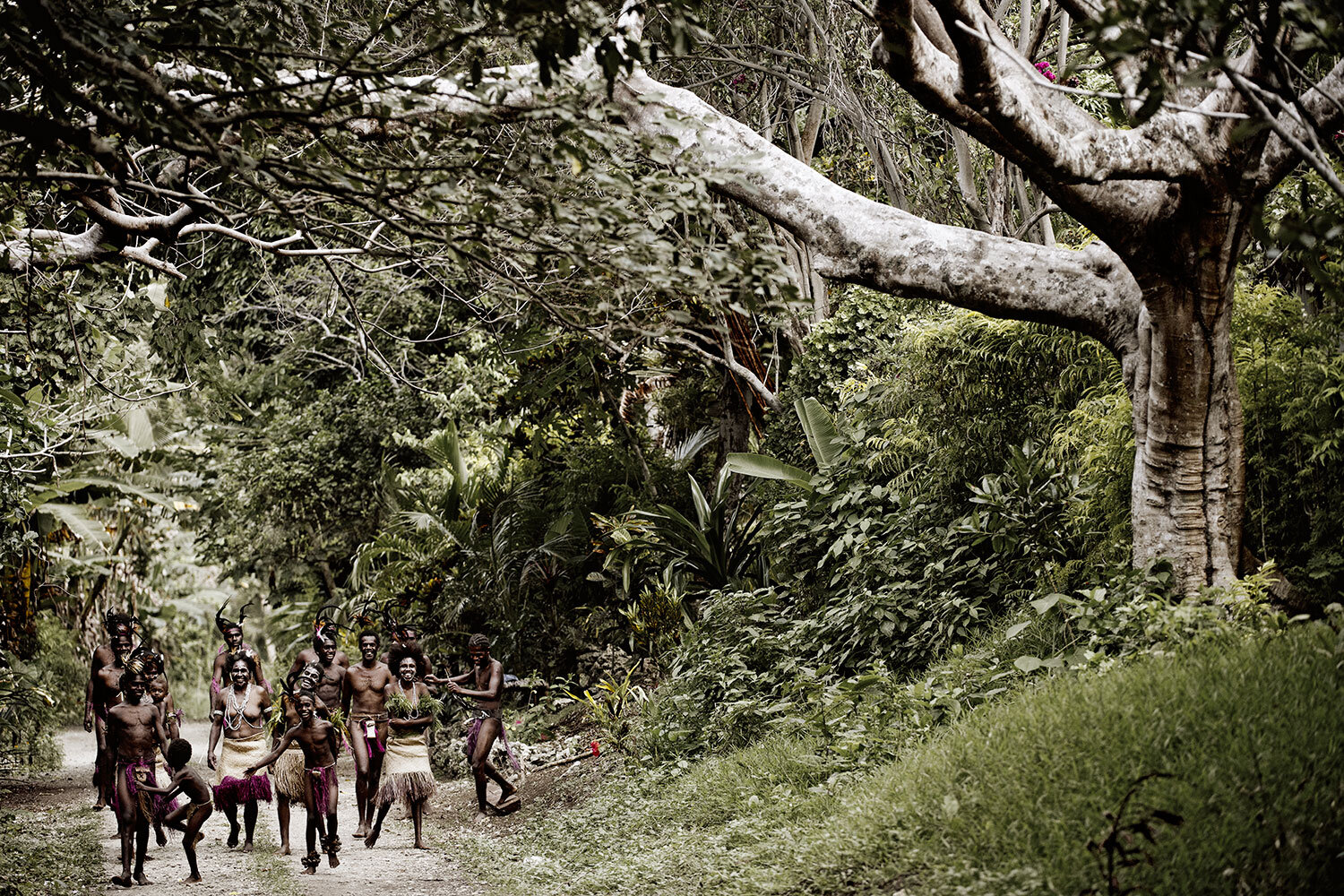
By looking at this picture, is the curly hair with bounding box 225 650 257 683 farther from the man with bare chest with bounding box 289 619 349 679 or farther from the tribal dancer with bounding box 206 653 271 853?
the man with bare chest with bounding box 289 619 349 679

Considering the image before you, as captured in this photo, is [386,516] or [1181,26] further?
[386,516]

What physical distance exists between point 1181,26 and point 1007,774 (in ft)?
10.1

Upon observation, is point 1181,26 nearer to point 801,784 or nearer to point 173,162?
point 801,784

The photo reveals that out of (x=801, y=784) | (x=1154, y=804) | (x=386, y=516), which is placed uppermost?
(x=1154, y=804)

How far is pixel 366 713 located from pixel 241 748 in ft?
3.38

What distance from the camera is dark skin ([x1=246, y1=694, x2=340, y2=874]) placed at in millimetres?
8224

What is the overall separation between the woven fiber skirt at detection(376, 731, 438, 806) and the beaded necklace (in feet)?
4.11

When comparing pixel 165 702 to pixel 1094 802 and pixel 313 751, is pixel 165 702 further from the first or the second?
pixel 1094 802

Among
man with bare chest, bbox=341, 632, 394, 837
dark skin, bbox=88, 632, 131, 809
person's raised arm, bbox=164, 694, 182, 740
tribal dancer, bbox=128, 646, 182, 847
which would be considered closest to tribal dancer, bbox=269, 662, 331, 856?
man with bare chest, bbox=341, 632, 394, 837

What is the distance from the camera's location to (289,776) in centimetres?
860

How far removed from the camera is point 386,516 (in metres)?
18.4

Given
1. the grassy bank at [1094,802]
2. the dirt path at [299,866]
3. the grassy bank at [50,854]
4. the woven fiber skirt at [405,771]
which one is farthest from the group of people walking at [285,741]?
the grassy bank at [1094,802]

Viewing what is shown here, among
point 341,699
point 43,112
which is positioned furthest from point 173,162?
point 341,699

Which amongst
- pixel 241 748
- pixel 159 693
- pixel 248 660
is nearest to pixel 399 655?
pixel 248 660
